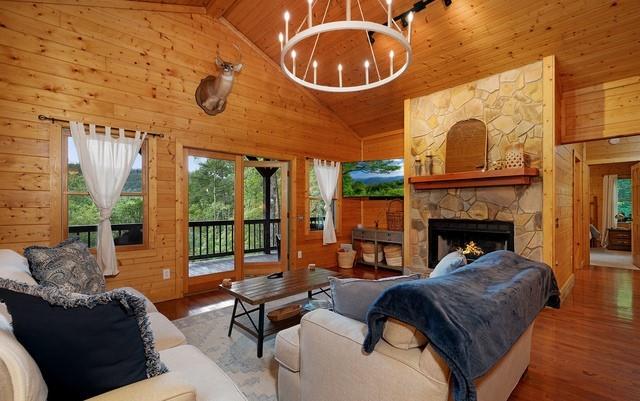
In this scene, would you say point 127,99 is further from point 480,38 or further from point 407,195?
point 480,38

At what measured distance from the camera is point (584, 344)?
2734mm

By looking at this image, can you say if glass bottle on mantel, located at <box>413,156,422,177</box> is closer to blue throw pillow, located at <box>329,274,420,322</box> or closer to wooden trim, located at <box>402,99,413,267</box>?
wooden trim, located at <box>402,99,413,267</box>

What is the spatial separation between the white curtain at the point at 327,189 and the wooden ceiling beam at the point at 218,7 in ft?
8.62

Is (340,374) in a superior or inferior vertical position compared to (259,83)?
inferior

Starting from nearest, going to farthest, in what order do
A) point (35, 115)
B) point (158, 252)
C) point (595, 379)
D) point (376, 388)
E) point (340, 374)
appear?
point (376, 388)
point (340, 374)
point (595, 379)
point (35, 115)
point (158, 252)

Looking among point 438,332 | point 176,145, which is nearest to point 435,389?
point 438,332

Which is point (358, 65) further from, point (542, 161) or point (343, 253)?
point (343, 253)

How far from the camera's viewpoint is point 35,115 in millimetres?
3156

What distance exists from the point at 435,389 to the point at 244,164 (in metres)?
4.24

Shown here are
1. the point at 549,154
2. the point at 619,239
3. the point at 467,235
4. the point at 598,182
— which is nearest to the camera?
the point at 549,154

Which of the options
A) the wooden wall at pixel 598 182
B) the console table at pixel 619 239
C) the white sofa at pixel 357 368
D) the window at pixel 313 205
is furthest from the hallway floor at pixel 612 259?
→ the white sofa at pixel 357 368

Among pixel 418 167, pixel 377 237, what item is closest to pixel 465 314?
pixel 418 167

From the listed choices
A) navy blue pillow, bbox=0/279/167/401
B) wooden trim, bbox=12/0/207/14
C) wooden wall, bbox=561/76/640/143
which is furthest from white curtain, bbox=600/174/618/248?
navy blue pillow, bbox=0/279/167/401

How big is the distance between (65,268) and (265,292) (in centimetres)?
139
